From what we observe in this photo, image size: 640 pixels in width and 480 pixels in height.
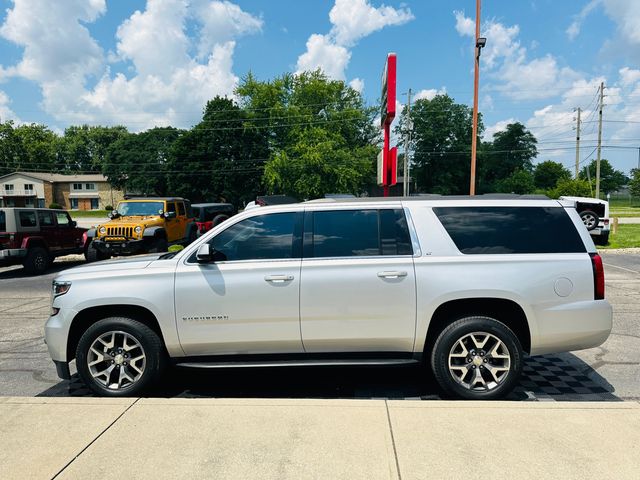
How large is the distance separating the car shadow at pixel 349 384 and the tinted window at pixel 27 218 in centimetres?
982

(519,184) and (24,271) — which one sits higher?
(519,184)

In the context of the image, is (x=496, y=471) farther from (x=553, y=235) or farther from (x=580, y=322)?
(x=553, y=235)

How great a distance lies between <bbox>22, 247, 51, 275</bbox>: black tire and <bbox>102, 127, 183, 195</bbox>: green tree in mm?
63417

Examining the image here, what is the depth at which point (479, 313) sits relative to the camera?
4242mm

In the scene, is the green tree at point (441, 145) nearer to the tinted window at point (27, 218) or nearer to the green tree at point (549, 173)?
the green tree at point (549, 173)

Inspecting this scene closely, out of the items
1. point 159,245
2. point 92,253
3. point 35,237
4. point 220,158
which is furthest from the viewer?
point 220,158

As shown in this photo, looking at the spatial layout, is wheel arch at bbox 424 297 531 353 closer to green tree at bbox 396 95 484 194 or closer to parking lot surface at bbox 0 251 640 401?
parking lot surface at bbox 0 251 640 401

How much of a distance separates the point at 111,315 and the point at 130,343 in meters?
0.33

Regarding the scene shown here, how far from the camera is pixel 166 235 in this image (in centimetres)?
1495

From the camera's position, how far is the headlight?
425 centimetres

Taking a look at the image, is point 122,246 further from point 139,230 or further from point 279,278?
point 279,278

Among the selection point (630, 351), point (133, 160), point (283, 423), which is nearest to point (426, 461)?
point (283, 423)

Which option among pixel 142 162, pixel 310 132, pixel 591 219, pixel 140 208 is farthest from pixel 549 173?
pixel 140 208

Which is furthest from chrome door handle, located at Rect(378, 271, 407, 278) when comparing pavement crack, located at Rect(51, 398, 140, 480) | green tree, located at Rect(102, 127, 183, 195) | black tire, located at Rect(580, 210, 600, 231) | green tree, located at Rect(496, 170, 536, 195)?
green tree, located at Rect(496, 170, 536, 195)
